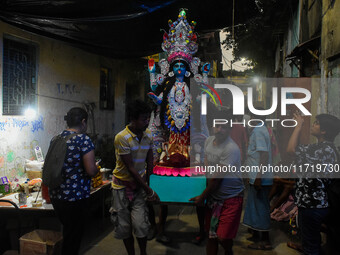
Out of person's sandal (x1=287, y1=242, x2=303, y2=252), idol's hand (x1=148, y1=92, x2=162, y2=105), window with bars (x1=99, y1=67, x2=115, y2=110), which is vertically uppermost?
window with bars (x1=99, y1=67, x2=115, y2=110)

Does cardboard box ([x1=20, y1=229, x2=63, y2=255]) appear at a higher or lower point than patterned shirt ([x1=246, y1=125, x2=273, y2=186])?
lower

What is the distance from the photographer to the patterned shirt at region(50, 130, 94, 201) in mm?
3188

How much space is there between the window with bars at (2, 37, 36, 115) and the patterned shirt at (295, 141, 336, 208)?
174 inches

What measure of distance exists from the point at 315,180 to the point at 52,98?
16.2 ft

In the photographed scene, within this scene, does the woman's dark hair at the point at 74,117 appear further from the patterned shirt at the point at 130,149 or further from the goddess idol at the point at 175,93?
the goddess idol at the point at 175,93

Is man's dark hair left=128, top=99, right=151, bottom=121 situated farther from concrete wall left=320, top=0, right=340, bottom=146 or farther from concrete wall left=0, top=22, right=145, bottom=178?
concrete wall left=320, top=0, right=340, bottom=146

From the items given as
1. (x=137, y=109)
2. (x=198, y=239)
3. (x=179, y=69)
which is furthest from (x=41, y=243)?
(x=179, y=69)

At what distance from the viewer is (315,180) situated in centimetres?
321

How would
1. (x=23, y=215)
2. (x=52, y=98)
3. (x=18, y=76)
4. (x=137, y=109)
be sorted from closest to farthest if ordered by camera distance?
(x=137, y=109) → (x=23, y=215) → (x=18, y=76) → (x=52, y=98)

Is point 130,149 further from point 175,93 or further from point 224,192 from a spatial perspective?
point 175,93

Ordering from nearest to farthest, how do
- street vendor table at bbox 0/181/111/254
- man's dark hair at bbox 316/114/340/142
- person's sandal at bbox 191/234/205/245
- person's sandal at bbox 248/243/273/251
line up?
man's dark hair at bbox 316/114/340/142, street vendor table at bbox 0/181/111/254, person's sandal at bbox 248/243/273/251, person's sandal at bbox 191/234/205/245

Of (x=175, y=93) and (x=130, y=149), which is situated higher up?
(x=175, y=93)

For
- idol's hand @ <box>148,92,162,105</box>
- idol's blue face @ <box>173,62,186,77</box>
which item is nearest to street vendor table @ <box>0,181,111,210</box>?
idol's hand @ <box>148,92,162,105</box>

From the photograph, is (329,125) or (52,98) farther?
(52,98)
